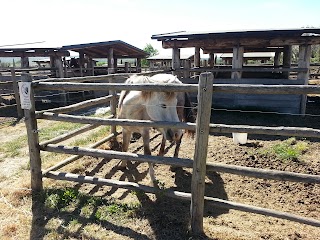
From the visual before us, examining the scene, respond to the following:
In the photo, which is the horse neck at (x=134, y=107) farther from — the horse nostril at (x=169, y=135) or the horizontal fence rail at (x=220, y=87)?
the horizontal fence rail at (x=220, y=87)

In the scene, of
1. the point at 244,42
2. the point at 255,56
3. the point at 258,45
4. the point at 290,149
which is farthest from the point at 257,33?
the point at 255,56

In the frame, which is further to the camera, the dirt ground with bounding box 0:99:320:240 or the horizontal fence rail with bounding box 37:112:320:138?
the dirt ground with bounding box 0:99:320:240

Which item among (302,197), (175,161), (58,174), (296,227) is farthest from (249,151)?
(58,174)

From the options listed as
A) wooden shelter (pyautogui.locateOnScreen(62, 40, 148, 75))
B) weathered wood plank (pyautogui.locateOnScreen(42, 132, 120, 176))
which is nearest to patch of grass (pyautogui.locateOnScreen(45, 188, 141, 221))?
weathered wood plank (pyautogui.locateOnScreen(42, 132, 120, 176))

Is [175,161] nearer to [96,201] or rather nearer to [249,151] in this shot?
[96,201]

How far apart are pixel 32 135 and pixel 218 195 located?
9.49ft

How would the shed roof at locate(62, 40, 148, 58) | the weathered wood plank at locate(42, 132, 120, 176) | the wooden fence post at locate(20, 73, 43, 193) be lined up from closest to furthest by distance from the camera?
the wooden fence post at locate(20, 73, 43, 193) < the weathered wood plank at locate(42, 132, 120, 176) < the shed roof at locate(62, 40, 148, 58)

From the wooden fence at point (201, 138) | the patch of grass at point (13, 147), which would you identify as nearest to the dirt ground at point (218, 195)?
the wooden fence at point (201, 138)

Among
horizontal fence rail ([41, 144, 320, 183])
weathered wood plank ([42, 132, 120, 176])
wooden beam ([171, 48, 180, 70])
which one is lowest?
weathered wood plank ([42, 132, 120, 176])

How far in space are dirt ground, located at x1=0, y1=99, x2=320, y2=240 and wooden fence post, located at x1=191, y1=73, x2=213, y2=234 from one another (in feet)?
0.79

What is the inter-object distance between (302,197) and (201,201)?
6.35 ft

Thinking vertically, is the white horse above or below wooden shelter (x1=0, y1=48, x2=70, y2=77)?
below

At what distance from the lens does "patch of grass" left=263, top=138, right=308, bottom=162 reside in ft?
17.8

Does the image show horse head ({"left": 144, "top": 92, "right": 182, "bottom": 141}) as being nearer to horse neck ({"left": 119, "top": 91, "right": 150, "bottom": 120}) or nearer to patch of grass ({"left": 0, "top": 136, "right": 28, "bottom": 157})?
horse neck ({"left": 119, "top": 91, "right": 150, "bottom": 120})
